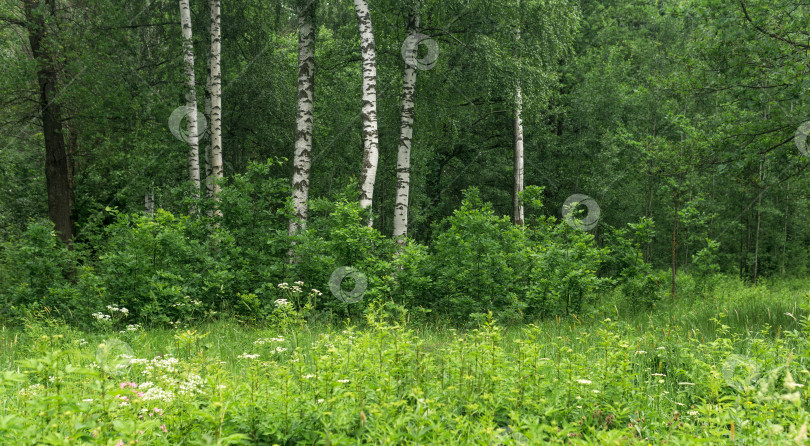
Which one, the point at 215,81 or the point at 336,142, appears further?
the point at 336,142

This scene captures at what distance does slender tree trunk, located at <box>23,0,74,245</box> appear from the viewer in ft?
33.9

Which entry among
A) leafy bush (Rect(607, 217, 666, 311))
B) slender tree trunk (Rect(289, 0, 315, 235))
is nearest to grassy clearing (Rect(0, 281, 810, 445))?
leafy bush (Rect(607, 217, 666, 311))

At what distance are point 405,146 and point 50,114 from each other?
762cm

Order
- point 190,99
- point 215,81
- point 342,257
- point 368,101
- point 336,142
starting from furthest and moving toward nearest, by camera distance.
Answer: point 336,142, point 190,99, point 215,81, point 368,101, point 342,257

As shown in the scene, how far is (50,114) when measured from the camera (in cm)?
1083

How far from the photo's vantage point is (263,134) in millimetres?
16078

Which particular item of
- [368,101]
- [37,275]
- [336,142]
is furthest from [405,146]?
[336,142]

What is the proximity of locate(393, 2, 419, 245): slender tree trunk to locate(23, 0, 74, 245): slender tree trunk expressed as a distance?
6622mm

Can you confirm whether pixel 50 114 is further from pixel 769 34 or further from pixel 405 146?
pixel 769 34

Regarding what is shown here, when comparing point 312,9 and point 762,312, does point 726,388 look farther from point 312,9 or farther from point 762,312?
point 312,9

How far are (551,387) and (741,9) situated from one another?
7.50m

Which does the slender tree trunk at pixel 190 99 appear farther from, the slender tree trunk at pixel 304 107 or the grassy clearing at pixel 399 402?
the grassy clearing at pixel 399 402

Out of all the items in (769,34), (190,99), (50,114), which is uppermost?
(190,99)

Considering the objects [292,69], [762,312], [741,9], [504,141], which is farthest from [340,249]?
[504,141]
